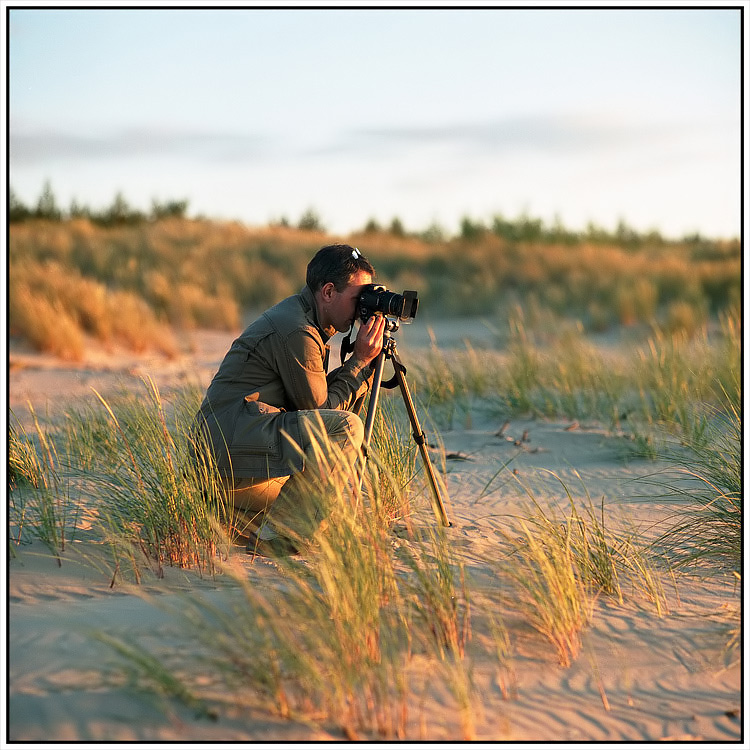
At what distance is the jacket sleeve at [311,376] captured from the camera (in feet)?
11.6

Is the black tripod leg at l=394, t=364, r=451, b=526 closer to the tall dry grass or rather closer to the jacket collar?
the jacket collar

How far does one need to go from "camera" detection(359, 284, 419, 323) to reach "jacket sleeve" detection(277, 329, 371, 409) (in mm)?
256

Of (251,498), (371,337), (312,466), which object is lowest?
(251,498)

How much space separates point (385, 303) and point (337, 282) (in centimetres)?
24

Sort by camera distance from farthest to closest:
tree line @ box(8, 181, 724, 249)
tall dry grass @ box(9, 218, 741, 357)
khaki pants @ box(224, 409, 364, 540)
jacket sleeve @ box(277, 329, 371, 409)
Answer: tree line @ box(8, 181, 724, 249) < tall dry grass @ box(9, 218, 741, 357) < jacket sleeve @ box(277, 329, 371, 409) < khaki pants @ box(224, 409, 364, 540)

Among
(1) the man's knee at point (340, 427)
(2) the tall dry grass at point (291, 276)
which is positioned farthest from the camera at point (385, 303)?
(2) the tall dry grass at point (291, 276)

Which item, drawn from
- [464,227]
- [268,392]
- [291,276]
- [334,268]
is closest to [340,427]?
[268,392]

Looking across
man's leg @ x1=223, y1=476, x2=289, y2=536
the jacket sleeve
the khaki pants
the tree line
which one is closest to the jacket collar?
the jacket sleeve

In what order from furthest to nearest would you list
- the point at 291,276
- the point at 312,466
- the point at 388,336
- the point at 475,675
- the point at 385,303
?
the point at 291,276 → the point at 388,336 → the point at 385,303 → the point at 312,466 → the point at 475,675

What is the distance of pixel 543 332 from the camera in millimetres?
12109

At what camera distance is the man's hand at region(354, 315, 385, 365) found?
3.71m

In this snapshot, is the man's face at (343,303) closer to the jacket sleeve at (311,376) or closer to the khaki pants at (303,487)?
the jacket sleeve at (311,376)

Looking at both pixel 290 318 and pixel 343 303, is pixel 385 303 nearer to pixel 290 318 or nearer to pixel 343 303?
pixel 343 303

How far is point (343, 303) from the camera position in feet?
12.1
